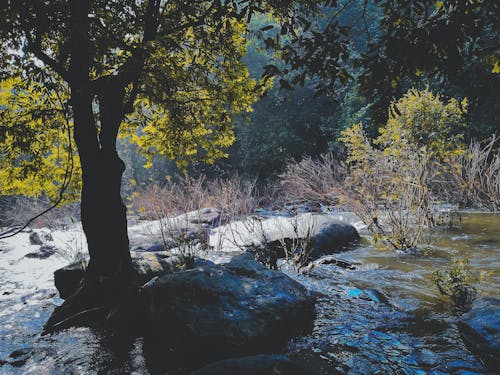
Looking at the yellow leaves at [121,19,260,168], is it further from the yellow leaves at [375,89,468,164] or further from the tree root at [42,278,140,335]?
the yellow leaves at [375,89,468,164]

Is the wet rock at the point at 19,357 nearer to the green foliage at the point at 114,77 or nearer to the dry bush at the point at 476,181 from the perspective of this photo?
the green foliage at the point at 114,77

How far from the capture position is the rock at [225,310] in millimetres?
2951

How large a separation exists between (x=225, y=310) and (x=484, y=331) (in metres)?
2.12

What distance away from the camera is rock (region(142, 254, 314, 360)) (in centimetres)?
295

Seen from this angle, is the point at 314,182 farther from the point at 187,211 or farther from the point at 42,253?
the point at 42,253

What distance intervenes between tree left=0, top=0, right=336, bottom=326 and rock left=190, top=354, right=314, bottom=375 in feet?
6.84

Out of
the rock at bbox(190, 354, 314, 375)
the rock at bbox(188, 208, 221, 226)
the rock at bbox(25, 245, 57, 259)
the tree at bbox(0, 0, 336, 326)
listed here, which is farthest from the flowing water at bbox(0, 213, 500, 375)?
the rock at bbox(188, 208, 221, 226)

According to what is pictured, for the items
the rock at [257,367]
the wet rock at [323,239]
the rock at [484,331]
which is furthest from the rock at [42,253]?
the rock at [484,331]

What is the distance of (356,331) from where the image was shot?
129 inches

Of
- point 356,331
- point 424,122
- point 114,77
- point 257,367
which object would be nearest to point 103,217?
point 114,77

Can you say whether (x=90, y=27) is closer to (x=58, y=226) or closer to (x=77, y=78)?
(x=77, y=78)

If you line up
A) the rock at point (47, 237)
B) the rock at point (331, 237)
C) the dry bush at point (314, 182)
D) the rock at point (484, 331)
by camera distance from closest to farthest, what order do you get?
the rock at point (484, 331)
the rock at point (331, 237)
the rock at point (47, 237)
the dry bush at point (314, 182)

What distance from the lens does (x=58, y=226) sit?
15.0 m

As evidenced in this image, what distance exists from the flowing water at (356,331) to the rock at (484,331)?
0.26 feet
